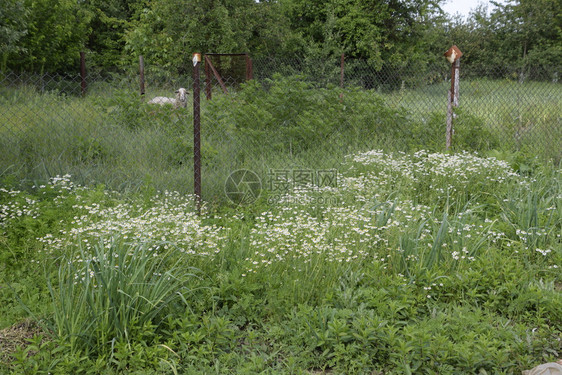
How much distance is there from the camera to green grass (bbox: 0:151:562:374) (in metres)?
2.64

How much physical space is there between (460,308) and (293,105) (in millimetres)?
4523

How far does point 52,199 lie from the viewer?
4820 mm

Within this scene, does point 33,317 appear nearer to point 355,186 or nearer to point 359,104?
point 355,186

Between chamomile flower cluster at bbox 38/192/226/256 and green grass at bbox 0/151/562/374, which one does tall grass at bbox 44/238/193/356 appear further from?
chamomile flower cluster at bbox 38/192/226/256

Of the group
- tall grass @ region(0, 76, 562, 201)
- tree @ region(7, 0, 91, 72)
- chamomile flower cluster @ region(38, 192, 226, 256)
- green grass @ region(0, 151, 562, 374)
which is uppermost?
tree @ region(7, 0, 91, 72)

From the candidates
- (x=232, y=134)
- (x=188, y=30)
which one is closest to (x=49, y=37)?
(x=188, y=30)

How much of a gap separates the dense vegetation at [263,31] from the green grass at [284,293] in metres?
5.44

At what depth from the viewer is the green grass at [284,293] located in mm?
2643

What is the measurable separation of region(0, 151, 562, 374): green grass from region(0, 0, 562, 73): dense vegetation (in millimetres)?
5441

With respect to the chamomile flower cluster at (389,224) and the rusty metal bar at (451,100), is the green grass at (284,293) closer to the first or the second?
the chamomile flower cluster at (389,224)

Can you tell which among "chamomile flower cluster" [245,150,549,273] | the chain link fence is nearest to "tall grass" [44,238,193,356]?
"chamomile flower cluster" [245,150,549,273]

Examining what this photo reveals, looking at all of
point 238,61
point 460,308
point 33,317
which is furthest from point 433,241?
point 238,61

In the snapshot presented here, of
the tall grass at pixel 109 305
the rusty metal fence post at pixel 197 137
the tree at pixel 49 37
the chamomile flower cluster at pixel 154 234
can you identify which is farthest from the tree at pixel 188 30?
the tall grass at pixel 109 305

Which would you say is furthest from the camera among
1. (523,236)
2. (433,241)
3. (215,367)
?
(523,236)
